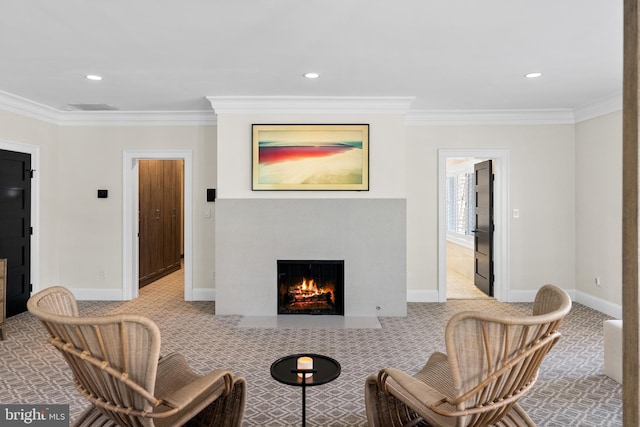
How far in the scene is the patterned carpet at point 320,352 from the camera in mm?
2738

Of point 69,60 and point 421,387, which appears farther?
point 69,60

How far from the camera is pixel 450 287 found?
670 centimetres

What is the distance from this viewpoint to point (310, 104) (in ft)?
Result: 16.3

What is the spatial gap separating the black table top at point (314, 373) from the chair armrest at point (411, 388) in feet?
0.81

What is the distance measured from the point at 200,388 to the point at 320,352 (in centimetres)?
206

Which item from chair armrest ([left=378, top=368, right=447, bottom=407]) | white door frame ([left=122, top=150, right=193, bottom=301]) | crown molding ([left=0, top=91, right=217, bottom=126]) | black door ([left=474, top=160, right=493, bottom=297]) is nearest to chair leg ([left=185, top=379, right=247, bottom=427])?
chair armrest ([left=378, top=368, right=447, bottom=407])

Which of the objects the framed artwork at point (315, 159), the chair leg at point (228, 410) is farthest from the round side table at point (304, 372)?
the framed artwork at point (315, 159)

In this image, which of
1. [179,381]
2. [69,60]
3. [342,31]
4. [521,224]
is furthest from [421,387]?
[521,224]

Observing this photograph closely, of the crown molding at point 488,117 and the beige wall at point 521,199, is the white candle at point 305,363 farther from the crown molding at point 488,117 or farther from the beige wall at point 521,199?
the crown molding at point 488,117

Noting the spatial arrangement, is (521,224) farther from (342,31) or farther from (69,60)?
(69,60)

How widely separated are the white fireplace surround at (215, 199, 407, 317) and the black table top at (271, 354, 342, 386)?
105 inches

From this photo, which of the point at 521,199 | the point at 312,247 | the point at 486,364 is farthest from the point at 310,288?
the point at 486,364

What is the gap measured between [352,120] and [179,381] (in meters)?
3.63

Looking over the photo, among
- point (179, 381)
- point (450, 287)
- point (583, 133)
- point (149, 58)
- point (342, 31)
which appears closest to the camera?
point (179, 381)
